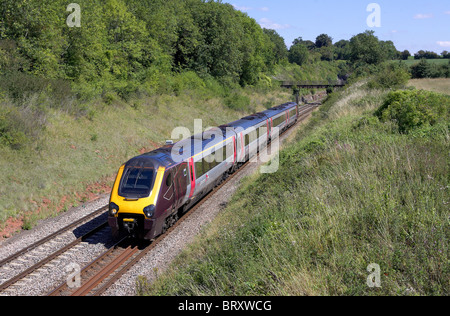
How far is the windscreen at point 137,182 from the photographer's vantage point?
37.4ft

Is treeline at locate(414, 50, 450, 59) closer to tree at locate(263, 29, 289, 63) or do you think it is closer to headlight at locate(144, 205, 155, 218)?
tree at locate(263, 29, 289, 63)

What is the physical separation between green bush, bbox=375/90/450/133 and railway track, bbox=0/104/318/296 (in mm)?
10013

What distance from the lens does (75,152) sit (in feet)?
64.9

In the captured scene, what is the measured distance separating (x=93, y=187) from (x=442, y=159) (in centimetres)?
1509

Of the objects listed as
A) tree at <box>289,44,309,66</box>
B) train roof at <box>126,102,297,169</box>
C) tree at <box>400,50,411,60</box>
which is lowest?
train roof at <box>126,102,297,169</box>

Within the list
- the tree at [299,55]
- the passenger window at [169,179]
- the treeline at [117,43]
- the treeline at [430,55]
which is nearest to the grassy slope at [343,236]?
the passenger window at [169,179]

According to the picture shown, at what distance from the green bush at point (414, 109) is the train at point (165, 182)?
7.77 metres

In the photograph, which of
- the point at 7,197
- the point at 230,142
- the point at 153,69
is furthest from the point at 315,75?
the point at 7,197

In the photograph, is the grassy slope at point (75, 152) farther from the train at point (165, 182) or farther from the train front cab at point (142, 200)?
the train at point (165, 182)

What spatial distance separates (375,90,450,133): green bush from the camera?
14195 millimetres

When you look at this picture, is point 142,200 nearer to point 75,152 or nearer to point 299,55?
point 75,152

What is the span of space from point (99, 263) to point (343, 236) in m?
7.29

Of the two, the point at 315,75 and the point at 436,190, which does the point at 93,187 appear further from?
the point at 315,75

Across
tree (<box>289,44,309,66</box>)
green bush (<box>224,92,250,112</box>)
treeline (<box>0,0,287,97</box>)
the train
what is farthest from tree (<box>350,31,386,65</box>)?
the train
